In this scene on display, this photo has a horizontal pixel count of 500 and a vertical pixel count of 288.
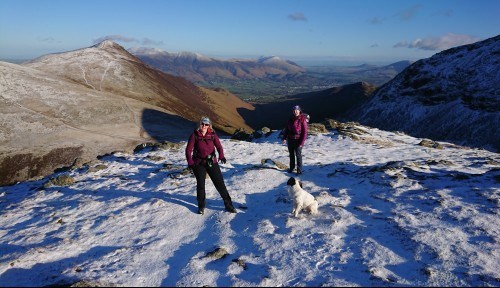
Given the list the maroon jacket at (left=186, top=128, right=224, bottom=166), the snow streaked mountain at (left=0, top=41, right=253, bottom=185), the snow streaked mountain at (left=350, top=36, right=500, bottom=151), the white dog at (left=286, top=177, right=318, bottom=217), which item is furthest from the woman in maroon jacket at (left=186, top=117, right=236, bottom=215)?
the snow streaked mountain at (left=350, top=36, right=500, bottom=151)

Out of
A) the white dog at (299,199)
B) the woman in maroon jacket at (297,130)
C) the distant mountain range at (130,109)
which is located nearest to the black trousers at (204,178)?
the white dog at (299,199)

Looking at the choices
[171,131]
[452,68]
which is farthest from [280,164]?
[452,68]

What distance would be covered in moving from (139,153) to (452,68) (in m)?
59.4

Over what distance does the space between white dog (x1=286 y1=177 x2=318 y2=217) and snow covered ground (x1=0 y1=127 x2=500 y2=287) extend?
32 cm

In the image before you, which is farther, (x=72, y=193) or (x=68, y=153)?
(x=68, y=153)

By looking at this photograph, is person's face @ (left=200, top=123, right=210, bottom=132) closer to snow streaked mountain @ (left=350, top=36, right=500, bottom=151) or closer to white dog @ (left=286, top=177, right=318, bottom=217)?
white dog @ (left=286, top=177, right=318, bottom=217)

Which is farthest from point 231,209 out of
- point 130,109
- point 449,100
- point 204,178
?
point 130,109

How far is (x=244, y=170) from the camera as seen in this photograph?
1708 cm

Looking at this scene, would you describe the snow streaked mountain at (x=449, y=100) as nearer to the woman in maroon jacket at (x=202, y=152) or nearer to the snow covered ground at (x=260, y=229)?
the snow covered ground at (x=260, y=229)

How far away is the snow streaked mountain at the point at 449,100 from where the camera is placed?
149 feet

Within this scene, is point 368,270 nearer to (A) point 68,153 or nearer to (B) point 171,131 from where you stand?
(A) point 68,153

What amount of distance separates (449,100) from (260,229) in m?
53.2

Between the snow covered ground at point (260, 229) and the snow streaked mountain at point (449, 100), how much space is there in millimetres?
31777

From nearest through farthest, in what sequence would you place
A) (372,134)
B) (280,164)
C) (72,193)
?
(72,193) < (280,164) < (372,134)
